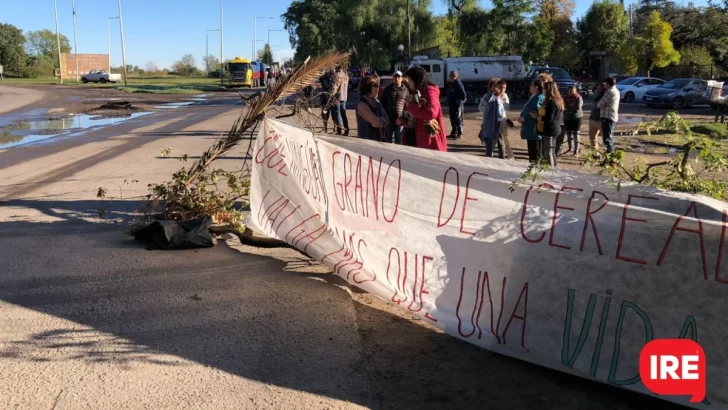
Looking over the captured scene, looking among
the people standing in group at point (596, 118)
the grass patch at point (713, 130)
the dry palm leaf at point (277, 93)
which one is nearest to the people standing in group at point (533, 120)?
the people standing in group at point (596, 118)

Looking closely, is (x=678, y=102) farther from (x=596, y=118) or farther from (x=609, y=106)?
(x=609, y=106)

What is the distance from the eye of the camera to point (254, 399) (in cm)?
339

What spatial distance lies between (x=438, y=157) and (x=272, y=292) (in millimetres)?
1789

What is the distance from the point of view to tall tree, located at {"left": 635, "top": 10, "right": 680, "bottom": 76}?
43500mm

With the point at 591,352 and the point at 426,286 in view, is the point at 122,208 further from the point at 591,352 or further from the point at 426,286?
the point at 591,352

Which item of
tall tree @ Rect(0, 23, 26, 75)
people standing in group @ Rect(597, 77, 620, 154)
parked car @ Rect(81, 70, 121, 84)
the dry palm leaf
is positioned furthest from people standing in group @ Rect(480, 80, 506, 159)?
tall tree @ Rect(0, 23, 26, 75)

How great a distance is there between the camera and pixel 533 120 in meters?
9.33

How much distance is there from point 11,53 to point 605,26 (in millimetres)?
78208

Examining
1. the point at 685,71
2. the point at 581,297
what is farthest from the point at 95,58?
the point at 581,297

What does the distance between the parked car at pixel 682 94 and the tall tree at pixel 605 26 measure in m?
28.9

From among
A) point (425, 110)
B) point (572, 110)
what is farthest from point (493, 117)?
point (425, 110)

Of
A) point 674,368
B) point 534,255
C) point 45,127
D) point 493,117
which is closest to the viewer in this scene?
point 674,368

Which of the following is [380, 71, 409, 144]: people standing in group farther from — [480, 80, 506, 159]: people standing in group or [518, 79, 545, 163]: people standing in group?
[518, 79, 545, 163]: people standing in group

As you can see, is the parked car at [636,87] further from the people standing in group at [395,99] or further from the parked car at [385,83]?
the people standing in group at [395,99]
